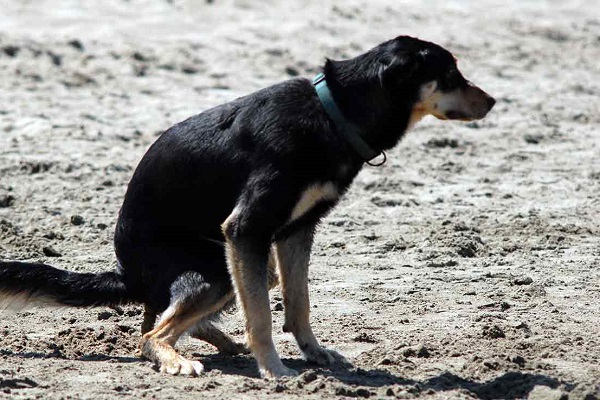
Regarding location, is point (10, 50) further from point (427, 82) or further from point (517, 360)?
point (517, 360)

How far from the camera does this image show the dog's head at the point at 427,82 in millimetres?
6465

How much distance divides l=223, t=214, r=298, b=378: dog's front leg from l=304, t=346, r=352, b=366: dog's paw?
33 cm

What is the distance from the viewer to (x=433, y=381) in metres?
6.31

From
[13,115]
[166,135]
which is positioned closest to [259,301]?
[166,135]

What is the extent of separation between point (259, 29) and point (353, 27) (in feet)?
4.53

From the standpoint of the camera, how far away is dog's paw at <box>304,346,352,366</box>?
674 centimetres

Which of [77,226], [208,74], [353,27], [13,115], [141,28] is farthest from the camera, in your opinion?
[353,27]

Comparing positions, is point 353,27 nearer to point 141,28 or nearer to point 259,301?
point 141,28

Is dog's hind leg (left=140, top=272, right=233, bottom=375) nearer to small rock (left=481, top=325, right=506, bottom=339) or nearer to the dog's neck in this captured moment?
the dog's neck

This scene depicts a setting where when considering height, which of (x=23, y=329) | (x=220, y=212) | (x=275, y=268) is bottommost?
(x=23, y=329)

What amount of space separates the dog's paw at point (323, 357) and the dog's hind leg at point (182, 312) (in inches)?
23.4

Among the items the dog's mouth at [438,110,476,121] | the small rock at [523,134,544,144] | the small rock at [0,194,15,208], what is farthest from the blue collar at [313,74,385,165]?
the small rock at [523,134,544,144]

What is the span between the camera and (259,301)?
6391mm

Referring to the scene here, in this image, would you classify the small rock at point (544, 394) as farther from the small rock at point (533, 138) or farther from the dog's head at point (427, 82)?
the small rock at point (533, 138)
